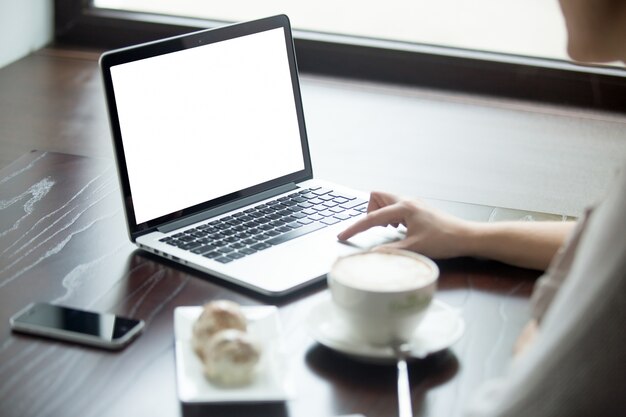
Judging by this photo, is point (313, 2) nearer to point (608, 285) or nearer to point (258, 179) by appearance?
point (258, 179)

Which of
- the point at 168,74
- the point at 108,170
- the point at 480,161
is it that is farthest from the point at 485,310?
the point at 480,161

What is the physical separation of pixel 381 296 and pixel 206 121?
1.53 ft

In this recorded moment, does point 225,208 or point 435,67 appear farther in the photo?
point 435,67

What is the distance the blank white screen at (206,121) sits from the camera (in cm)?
123

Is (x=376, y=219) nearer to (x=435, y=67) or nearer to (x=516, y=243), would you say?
(x=516, y=243)

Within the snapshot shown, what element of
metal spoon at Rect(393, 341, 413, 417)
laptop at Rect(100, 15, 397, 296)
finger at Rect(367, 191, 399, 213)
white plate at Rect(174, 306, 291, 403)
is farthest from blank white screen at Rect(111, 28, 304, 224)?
metal spoon at Rect(393, 341, 413, 417)

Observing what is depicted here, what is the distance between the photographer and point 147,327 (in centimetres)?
104

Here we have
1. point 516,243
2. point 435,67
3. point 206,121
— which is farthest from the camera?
point 435,67

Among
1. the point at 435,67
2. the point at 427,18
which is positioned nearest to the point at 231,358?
the point at 435,67

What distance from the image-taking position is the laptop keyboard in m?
1.20

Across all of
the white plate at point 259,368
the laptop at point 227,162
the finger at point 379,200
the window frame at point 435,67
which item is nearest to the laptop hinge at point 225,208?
the laptop at point 227,162

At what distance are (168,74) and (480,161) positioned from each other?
88 cm

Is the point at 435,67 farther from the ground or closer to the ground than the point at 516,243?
closer to the ground

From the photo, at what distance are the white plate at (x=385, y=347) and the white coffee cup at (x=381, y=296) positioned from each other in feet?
0.04
